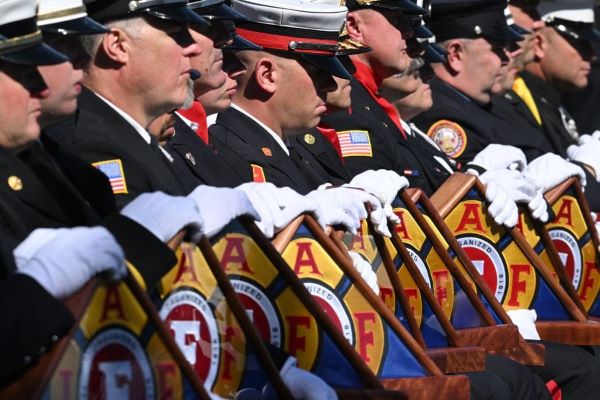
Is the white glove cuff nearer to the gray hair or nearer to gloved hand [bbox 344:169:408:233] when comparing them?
the gray hair

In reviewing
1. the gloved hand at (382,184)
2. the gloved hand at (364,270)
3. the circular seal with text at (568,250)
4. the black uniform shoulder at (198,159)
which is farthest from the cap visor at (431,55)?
the gloved hand at (364,270)

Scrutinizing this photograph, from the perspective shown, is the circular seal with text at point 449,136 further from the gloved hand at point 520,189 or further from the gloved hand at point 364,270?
the gloved hand at point 364,270

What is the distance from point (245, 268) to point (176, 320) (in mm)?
393

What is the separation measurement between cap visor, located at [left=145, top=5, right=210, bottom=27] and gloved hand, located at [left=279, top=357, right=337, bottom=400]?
142cm

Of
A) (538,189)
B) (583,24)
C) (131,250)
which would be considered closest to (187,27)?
(131,250)

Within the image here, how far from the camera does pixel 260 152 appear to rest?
6656 millimetres

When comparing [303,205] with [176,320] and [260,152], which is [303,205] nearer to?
[176,320]

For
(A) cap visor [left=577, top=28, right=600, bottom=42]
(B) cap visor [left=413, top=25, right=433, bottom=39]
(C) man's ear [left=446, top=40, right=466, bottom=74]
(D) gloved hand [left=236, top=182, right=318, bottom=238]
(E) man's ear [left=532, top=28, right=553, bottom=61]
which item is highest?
(D) gloved hand [left=236, top=182, right=318, bottom=238]

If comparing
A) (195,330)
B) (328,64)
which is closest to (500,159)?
(328,64)

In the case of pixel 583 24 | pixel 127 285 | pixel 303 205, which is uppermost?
pixel 127 285

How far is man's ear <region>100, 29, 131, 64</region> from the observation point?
224 inches

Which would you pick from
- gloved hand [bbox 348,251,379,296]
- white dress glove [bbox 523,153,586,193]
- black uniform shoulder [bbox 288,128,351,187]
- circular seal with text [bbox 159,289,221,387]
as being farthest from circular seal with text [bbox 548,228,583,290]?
circular seal with text [bbox 159,289,221,387]

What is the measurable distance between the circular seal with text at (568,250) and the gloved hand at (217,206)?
303cm

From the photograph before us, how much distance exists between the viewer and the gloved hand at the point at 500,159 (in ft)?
26.8
